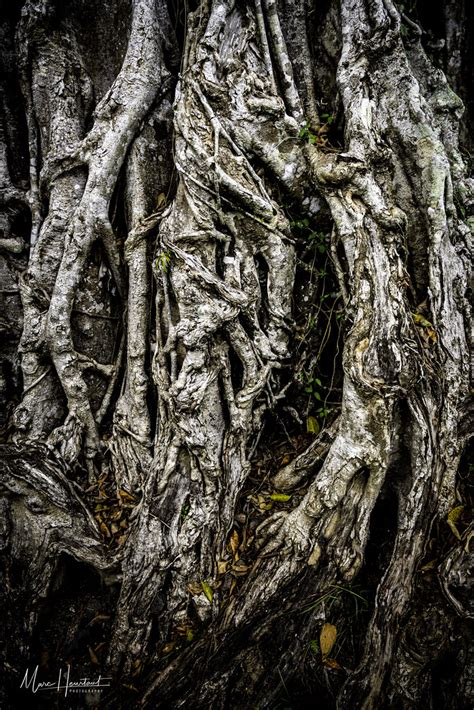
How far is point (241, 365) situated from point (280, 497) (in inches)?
36.0

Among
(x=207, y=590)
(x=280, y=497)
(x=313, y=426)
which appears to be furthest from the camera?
(x=313, y=426)

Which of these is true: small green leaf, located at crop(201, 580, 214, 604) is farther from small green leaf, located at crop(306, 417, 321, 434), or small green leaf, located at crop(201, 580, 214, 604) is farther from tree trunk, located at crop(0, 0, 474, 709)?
small green leaf, located at crop(306, 417, 321, 434)

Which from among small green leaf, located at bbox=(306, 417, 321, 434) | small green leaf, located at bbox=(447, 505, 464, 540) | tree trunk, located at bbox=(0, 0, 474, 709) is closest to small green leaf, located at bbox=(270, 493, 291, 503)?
tree trunk, located at bbox=(0, 0, 474, 709)

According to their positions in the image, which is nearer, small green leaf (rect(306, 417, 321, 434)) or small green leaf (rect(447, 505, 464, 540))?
small green leaf (rect(447, 505, 464, 540))

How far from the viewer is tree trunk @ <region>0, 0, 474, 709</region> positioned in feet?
6.41

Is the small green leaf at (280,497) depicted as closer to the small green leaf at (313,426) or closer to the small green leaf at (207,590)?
the small green leaf at (313,426)

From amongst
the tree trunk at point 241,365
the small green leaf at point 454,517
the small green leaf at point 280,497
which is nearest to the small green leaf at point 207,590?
the tree trunk at point 241,365

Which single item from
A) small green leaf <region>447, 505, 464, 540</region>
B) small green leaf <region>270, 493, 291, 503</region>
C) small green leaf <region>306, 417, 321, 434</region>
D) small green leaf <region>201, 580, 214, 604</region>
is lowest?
small green leaf <region>201, 580, 214, 604</region>

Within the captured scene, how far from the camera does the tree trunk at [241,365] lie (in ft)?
6.41

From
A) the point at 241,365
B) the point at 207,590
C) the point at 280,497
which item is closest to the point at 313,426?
the point at 280,497

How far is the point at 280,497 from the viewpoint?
2314 mm

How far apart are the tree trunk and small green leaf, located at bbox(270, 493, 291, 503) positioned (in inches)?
0.6

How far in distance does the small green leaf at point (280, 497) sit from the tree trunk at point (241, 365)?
0.6 inches

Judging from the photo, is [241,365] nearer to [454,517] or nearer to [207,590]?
[207,590]
